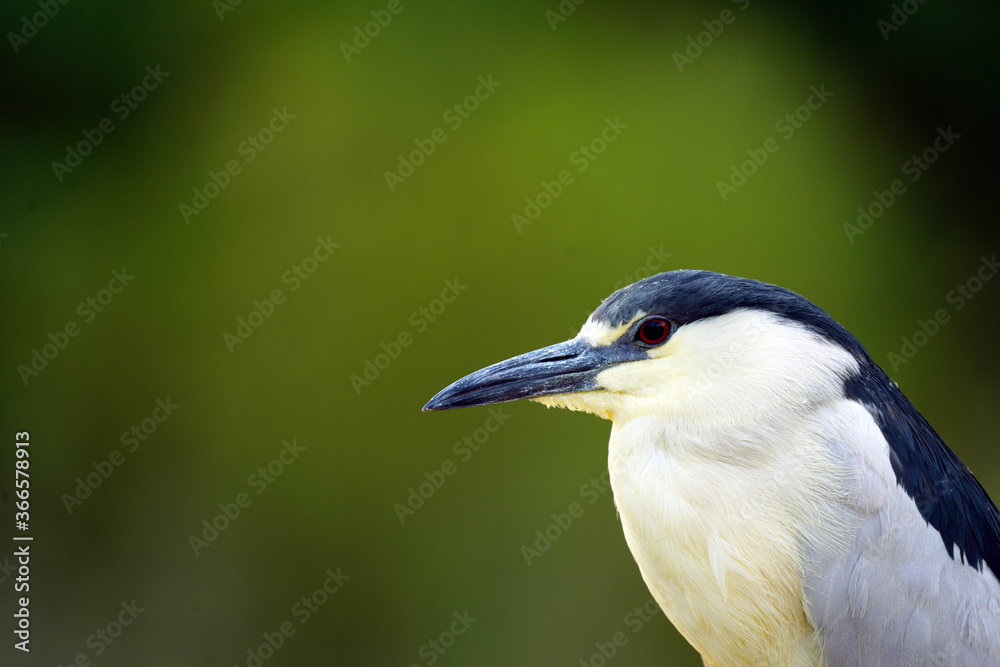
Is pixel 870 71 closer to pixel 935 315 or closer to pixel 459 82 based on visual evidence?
pixel 935 315

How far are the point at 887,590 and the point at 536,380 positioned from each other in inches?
27.8

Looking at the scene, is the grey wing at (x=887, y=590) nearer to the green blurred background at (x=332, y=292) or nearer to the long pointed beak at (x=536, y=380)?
the long pointed beak at (x=536, y=380)

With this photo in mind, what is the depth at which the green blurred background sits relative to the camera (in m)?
3.44

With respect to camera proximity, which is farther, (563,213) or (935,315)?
(935,315)

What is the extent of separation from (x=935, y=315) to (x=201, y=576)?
3.57m

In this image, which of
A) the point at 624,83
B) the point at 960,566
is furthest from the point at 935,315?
the point at 960,566

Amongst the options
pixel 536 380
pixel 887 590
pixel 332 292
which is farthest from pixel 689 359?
pixel 332 292

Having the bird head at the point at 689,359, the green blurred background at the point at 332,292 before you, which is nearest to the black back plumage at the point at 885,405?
the bird head at the point at 689,359

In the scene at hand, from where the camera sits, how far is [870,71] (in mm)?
3916

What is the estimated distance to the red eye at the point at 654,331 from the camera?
59.2 inches

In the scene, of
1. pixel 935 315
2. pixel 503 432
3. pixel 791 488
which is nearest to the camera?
pixel 791 488

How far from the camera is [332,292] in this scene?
11.4 ft

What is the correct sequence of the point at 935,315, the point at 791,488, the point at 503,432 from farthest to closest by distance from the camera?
the point at 935,315
the point at 503,432
the point at 791,488

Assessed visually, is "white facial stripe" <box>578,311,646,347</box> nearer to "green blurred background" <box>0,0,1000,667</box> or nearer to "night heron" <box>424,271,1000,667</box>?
"night heron" <box>424,271,1000,667</box>
